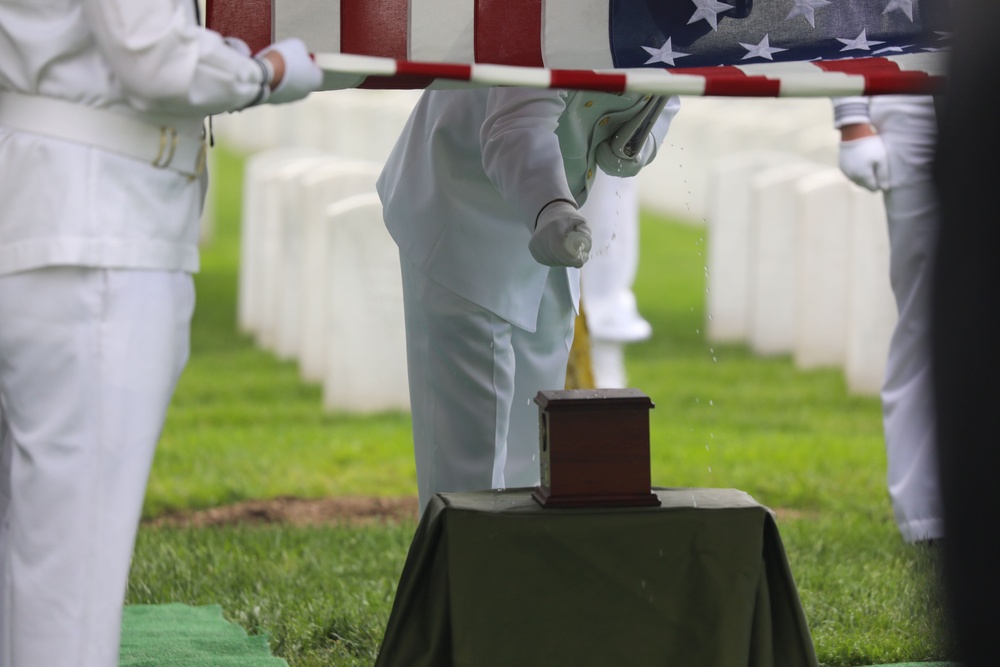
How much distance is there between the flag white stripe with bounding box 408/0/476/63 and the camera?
3.44 metres

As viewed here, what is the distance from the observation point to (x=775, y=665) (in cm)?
316

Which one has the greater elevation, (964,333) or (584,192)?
(584,192)

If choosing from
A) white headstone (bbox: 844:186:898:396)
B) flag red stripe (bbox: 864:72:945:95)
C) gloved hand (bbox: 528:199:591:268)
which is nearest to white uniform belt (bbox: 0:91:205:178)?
gloved hand (bbox: 528:199:591:268)

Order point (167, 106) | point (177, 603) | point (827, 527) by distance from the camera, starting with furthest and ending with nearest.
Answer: point (827, 527), point (177, 603), point (167, 106)

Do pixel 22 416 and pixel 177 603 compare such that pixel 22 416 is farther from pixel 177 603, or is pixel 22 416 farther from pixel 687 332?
pixel 687 332

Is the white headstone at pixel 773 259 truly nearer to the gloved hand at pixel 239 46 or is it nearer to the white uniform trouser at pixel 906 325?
the white uniform trouser at pixel 906 325

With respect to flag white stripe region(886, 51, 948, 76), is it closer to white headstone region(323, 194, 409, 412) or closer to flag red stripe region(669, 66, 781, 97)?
flag red stripe region(669, 66, 781, 97)

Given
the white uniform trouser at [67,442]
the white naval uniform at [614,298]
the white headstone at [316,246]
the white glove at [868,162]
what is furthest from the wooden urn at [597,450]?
the white naval uniform at [614,298]

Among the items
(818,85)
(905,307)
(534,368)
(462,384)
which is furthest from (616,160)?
(905,307)

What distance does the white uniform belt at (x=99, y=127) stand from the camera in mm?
2656

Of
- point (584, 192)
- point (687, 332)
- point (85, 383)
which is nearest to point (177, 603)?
point (584, 192)

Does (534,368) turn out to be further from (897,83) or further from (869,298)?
(869,298)

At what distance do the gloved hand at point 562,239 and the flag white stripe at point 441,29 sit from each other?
45cm

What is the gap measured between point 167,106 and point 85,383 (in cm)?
50
